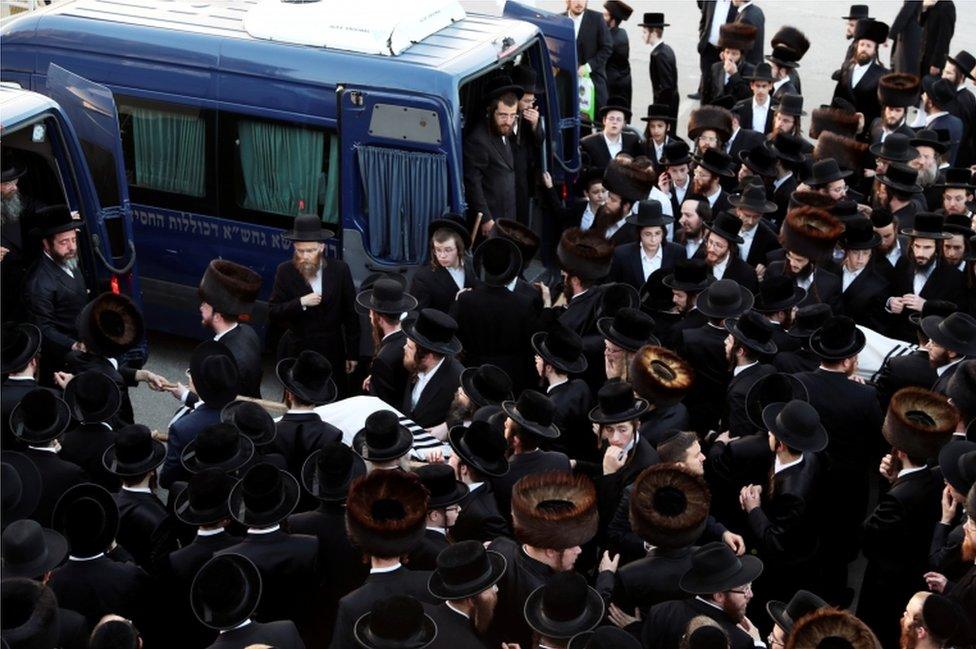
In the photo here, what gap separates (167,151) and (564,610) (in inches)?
227

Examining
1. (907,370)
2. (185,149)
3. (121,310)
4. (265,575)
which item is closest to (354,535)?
(265,575)

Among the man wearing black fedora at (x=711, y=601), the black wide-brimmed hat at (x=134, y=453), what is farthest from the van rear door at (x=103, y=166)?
the man wearing black fedora at (x=711, y=601)

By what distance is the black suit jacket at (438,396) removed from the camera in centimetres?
721

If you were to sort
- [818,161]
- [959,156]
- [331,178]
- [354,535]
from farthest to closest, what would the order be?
1. [959,156]
2. [818,161]
3. [331,178]
4. [354,535]

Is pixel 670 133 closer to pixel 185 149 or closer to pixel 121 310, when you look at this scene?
pixel 185 149

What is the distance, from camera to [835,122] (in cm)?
1140

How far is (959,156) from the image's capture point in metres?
12.9

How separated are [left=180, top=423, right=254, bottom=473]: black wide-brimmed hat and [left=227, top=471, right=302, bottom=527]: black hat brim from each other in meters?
0.25

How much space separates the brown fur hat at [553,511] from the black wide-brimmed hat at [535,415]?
573mm

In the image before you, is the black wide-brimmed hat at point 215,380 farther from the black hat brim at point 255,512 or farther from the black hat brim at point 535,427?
the black hat brim at point 535,427

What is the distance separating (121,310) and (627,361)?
303 cm

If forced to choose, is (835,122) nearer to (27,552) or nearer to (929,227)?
(929,227)

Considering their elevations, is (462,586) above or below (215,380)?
above

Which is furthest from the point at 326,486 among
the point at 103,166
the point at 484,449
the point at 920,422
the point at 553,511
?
the point at 103,166
